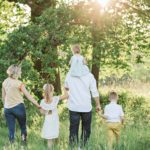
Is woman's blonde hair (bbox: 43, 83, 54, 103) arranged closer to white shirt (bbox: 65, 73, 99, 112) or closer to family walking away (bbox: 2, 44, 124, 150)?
family walking away (bbox: 2, 44, 124, 150)

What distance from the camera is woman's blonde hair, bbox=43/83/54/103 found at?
378 inches

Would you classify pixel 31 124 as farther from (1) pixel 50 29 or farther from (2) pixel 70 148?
(2) pixel 70 148

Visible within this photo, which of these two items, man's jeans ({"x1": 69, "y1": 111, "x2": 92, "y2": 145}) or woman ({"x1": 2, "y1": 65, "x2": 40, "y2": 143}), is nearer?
man's jeans ({"x1": 69, "y1": 111, "x2": 92, "y2": 145})

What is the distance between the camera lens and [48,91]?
9.65 m

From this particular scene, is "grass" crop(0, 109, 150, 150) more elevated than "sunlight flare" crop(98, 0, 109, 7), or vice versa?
"sunlight flare" crop(98, 0, 109, 7)

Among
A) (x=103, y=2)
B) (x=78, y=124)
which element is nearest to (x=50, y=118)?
(x=78, y=124)

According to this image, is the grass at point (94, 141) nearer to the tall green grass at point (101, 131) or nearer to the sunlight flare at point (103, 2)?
the tall green grass at point (101, 131)

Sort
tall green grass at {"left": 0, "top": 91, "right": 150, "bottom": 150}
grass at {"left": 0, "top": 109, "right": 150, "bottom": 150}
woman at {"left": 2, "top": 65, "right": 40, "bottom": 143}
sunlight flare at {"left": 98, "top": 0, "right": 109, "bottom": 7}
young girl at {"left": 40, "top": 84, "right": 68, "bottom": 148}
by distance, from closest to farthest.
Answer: grass at {"left": 0, "top": 109, "right": 150, "bottom": 150} < tall green grass at {"left": 0, "top": 91, "right": 150, "bottom": 150} < young girl at {"left": 40, "top": 84, "right": 68, "bottom": 148} < woman at {"left": 2, "top": 65, "right": 40, "bottom": 143} < sunlight flare at {"left": 98, "top": 0, "right": 109, "bottom": 7}

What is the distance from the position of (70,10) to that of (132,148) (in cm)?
710

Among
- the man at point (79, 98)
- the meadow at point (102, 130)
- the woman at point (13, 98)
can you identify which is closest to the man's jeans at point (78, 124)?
the man at point (79, 98)

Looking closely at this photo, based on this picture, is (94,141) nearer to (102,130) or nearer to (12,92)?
(12,92)

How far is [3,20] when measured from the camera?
76.6ft

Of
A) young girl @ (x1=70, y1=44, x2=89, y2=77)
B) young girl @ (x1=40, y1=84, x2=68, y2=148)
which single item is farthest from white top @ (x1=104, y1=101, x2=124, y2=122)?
young girl @ (x1=40, y1=84, x2=68, y2=148)

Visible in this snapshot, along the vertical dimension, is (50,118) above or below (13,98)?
below
